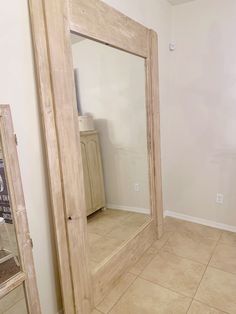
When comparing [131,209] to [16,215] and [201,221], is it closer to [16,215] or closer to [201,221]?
[201,221]

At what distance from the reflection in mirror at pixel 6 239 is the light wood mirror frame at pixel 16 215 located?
16mm

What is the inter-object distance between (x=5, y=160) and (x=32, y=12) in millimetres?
745

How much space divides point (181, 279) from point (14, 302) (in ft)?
4.12

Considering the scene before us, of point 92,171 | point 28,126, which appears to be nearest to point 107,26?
point 28,126

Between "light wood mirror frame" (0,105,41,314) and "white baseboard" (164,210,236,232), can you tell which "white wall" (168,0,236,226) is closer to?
"white baseboard" (164,210,236,232)

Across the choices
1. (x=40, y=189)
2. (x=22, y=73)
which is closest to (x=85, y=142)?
(x=40, y=189)

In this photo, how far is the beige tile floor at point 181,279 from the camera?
60.1 inches

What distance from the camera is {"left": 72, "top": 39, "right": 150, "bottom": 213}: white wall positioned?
4.95 feet

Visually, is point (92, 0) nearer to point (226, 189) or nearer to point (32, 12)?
point (32, 12)

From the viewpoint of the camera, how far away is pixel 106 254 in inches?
66.9

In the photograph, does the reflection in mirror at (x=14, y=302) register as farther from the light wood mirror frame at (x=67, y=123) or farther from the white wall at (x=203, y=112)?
the white wall at (x=203, y=112)

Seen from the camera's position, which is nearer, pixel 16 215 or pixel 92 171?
pixel 16 215

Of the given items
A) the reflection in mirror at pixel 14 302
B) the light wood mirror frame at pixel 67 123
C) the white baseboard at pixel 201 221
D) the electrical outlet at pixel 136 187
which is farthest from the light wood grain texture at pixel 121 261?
the white baseboard at pixel 201 221

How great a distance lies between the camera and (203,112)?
2424 millimetres
